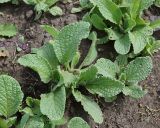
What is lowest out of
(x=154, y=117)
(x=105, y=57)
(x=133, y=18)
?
(x=154, y=117)

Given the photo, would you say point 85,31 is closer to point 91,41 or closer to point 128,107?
point 91,41

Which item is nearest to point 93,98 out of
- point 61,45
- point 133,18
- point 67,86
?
point 67,86

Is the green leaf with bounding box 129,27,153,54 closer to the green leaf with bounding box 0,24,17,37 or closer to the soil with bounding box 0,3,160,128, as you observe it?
the soil with bounding box 0,3,160,128

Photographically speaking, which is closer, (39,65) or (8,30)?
(39,65)

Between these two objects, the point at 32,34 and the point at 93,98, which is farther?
the point at 32,34

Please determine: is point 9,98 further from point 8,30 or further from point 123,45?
point 123,45

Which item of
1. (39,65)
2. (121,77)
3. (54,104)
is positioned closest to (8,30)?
(39,65)
